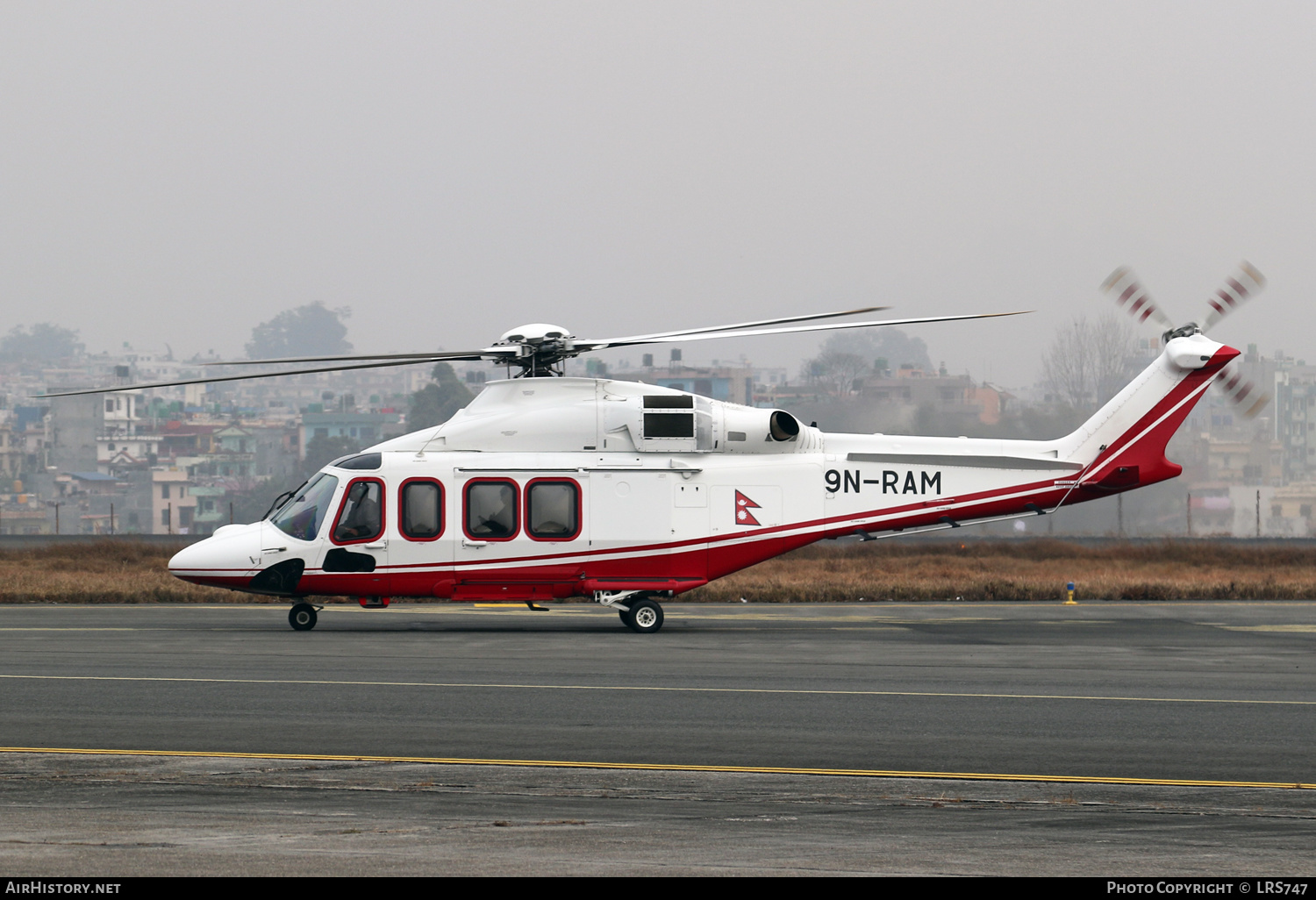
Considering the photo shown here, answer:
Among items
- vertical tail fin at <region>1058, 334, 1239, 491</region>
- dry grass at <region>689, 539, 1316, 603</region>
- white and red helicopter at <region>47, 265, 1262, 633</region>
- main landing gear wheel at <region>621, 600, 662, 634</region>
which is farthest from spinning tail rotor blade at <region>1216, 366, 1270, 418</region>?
main landing gear wheel at <region>621, 600, 662, 634</region>

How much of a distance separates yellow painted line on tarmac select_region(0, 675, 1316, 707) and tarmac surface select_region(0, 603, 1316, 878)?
0.06 metres

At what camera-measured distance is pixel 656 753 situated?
1007 centimetres

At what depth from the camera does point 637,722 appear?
11.3 meters

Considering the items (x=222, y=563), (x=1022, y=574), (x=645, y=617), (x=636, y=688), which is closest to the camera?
(x=636, y=688)

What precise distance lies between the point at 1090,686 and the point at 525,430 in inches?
353

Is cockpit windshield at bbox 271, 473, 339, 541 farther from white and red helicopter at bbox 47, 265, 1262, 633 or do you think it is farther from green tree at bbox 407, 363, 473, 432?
green tree at bbox 407, 363, 473, 432

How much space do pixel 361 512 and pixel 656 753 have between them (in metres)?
9.90

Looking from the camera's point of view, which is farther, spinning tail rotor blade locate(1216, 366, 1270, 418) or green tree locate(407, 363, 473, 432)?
green tree locate(407, 363, 473, 432)

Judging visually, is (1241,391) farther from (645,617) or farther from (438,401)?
(438,401)

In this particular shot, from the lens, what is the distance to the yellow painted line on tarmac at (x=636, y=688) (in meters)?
12.7

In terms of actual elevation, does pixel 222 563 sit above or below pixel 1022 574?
above

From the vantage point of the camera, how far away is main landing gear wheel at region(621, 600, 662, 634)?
18.9 meters

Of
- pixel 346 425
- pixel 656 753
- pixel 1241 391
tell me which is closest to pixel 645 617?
pixel 656 753

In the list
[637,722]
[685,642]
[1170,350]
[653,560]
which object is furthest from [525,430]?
[1170,350]
